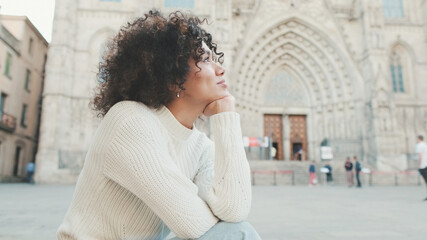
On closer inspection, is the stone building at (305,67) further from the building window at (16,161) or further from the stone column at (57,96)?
the building window at (16,161)

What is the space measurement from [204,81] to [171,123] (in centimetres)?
27

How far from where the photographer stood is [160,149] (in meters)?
1.20

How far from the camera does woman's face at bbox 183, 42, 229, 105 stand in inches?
58.2

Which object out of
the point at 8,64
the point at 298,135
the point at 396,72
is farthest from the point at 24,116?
the point at 396,72

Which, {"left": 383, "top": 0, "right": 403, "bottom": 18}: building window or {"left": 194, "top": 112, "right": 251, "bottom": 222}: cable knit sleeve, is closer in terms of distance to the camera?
{"left": 194, "top": 112, "right": 251, "bottom": 222}: cable knit sleeve

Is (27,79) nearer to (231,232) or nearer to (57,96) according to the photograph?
(57,96)

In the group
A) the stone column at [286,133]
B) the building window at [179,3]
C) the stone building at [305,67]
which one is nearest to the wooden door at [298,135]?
the stone building at [305,67]

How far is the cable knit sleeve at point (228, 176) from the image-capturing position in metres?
1.25

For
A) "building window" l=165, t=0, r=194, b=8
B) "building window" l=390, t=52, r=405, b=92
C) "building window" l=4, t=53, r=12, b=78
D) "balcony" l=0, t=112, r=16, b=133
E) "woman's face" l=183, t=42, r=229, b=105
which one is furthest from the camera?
"building window" l=390, t=52, r=405, b=92

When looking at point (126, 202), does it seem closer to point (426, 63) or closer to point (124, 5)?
point (124, 5)

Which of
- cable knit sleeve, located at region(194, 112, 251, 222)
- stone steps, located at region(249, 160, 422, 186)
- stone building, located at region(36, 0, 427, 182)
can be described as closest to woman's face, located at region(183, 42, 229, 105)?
cable knit sleeve, located at region(194, 112, 251, 222)

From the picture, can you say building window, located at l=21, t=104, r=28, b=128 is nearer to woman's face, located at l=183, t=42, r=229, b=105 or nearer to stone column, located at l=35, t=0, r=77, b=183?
stone column, located at l=35, t=0, r=77, b=183

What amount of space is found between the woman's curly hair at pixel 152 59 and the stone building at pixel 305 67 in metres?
16.8

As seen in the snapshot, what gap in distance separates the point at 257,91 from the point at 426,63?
11694mm
